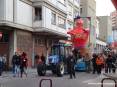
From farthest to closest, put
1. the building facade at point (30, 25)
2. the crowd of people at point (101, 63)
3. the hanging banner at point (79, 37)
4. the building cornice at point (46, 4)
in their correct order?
the building cornice at point (46, 4) → the hanging banner at point (79, 37) → the building facade at point (30, 25) → the crowd of people at point (101, 63)

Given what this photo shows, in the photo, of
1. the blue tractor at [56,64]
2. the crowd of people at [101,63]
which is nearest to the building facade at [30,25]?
the blue tractor at [56,64]

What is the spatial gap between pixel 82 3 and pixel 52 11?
131ft

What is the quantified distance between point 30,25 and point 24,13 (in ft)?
8.19

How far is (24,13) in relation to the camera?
1619 inches

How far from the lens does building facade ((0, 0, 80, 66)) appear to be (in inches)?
1464

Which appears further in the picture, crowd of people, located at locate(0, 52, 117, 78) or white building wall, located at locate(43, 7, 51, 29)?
white building wall, located at locate(43, 7, 51, 29)

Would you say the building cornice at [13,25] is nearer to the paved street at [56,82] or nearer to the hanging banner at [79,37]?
the hanging banner at [79,37]

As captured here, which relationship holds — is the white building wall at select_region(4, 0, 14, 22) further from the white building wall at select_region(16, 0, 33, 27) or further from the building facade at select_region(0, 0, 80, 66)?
the white building wall at select_region(16, 0, 33, 27)

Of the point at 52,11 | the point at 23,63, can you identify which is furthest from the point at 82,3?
the point at 23,63

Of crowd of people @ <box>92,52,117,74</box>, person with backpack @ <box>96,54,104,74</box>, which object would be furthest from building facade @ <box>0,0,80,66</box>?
person with backpack @ <box>96,54,104,74</box>

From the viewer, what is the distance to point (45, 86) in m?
19.9

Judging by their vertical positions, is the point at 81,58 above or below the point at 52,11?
below

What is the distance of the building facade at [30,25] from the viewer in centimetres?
3719

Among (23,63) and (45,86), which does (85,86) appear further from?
(23,63)
